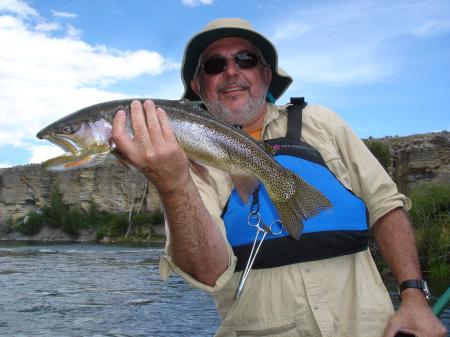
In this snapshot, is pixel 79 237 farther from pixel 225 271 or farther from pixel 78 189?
pixel 225 271

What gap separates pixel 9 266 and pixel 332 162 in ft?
67.4

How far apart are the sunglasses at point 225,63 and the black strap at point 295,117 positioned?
1.47ft

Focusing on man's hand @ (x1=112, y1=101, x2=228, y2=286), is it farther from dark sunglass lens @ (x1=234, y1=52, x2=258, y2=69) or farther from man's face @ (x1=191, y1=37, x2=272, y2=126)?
dark sunglass lens @ (x1=234, y1=52, x2=258, y2=69)

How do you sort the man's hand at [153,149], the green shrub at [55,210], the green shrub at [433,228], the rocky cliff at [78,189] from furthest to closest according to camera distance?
the green shrub at [55,210] → the rocky cliff at [78,189] → the green shrub at [433,228] → the man's hand at [153,149]

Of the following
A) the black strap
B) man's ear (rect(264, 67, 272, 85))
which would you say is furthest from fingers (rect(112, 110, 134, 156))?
man's ear (rect(264, 67, 272, 85))

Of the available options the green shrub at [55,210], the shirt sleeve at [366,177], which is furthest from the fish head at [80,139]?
the green shrub at [55,210]

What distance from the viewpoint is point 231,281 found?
9.40ft

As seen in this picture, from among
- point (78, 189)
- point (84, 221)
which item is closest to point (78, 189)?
point (78, 189)

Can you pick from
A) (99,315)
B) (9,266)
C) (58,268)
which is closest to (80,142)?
(99,315)

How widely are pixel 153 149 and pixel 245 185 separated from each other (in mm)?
669

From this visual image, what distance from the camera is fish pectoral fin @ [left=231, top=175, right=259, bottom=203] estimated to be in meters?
2.85

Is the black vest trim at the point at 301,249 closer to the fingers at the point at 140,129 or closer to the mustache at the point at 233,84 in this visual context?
the fingers at the point at 140,129

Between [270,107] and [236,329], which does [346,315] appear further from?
[270,107]

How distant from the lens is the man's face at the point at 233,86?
3439 mm
